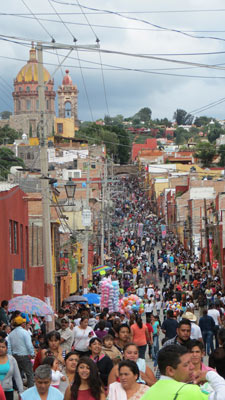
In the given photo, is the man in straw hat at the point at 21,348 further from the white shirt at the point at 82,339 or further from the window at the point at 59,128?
the window at the point at 59,128

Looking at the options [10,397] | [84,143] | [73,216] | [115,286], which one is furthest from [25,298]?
[84,143]

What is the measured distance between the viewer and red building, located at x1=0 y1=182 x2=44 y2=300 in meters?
29.9

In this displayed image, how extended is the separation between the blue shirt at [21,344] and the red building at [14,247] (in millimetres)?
12222

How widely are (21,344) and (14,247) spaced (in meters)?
16.1

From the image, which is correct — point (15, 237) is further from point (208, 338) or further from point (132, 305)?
point (208, 338)

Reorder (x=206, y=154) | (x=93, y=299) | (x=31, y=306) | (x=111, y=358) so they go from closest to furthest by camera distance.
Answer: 1. (x=111, y=358)
2. (x=31, y=306)
3. (x=93, y=299)
4. (x=206, y=154)

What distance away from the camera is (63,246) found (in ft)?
173

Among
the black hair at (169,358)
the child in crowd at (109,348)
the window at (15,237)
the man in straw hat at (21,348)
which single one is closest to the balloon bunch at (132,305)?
the window at (15,237)

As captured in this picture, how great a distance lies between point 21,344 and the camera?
16766 millimetres

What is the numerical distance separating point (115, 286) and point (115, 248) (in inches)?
1952

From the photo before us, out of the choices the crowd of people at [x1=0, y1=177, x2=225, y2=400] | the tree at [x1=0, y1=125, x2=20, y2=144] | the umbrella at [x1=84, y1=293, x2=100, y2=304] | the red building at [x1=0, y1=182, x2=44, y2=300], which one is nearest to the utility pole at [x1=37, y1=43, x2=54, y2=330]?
the crowd of people at [x1=0, y1=177, x2=225, y2=400]

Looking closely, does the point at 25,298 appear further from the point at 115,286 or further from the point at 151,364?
the point at 115,286

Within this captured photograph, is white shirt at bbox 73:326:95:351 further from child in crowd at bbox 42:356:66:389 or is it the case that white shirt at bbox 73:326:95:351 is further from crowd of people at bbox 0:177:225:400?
child in crowd at bbox 42:356:66:389

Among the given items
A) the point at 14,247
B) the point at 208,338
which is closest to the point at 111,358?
the point at 208,338
